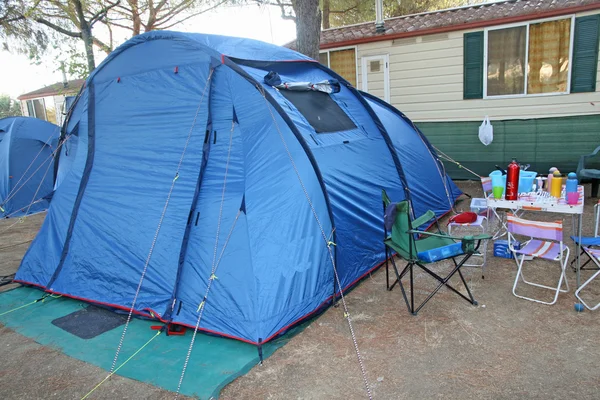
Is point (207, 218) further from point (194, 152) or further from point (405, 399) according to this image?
point (405, 399)

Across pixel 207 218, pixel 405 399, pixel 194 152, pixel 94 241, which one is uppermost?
pixel 194 152

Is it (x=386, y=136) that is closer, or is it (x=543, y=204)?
(x=543, y=204)

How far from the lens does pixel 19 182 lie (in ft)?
27.5

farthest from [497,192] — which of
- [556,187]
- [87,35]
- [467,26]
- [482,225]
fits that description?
[87,35]

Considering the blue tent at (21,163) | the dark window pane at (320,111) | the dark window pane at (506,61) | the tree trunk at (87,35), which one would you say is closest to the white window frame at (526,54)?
the dark window pane at (506,61)

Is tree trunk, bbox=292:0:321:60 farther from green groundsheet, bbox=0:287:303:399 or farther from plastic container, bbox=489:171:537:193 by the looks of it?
green groundsheet, bbox=0:287:303:399

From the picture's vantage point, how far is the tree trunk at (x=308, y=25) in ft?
22.5

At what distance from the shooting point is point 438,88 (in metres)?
8.11

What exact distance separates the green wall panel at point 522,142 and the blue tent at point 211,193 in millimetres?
4258

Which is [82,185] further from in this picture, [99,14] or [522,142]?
[99,14]

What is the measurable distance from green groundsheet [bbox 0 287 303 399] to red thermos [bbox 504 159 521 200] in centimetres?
208

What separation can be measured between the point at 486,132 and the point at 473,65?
3.98 feet

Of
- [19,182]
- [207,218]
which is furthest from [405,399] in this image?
[19,182]

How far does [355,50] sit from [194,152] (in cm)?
599
